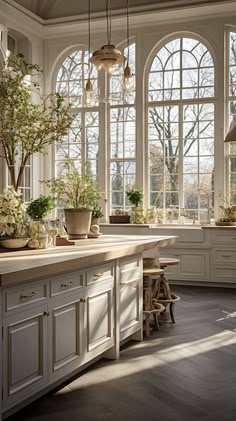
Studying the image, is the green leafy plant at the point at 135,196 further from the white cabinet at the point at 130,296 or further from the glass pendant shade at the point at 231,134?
the white cabinet at the point at 130,296

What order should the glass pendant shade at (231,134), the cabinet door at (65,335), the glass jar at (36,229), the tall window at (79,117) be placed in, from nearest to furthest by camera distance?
the cabinet door at (65,335) → the glass jar at (36,229) → the glass pendant shade at (231,134) → the tall window at (79,117)

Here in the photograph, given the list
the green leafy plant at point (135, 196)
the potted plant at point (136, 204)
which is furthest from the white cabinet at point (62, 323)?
the green leafy plant at point (135, 196)

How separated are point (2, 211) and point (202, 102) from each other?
213 inches

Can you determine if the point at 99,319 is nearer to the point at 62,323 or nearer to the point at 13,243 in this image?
the point at 62,323

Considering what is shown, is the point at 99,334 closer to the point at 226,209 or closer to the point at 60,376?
the point at 60,376

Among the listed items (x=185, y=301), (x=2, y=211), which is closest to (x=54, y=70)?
(x=185, y=301)

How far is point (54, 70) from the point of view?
957cm

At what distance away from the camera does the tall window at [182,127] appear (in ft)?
28.0

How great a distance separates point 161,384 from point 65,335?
752 mm

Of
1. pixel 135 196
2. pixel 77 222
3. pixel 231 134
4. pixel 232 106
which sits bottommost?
pixel 77 222

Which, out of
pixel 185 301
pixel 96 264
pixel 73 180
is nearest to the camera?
pixel 96 264

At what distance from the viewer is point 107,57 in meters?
4.43

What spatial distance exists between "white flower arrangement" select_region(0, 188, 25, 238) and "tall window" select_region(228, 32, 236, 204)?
16.3ft

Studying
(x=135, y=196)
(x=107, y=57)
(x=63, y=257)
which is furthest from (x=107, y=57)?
(x=135, y=196)
